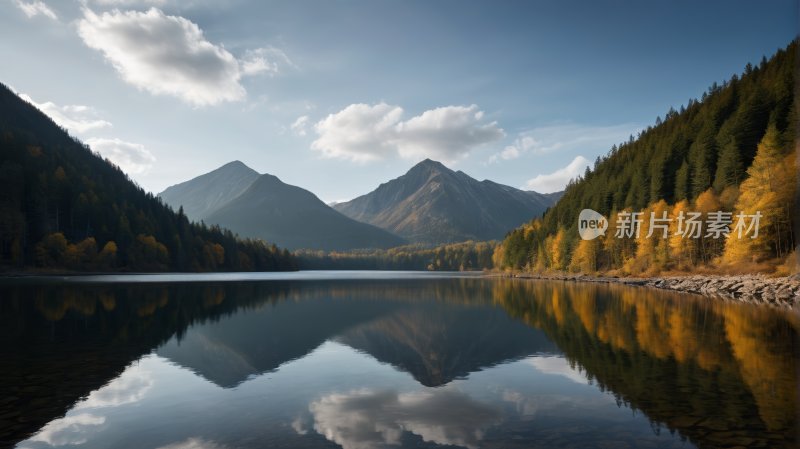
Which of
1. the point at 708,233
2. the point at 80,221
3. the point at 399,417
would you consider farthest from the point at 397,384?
the point at 80,221

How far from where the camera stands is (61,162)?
453 ft

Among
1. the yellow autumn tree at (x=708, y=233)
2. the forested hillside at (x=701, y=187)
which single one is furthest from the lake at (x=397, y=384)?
the yellow autumn tree at (x=708, y=233)

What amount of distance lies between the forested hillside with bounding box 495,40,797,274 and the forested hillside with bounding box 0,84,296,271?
445 ft

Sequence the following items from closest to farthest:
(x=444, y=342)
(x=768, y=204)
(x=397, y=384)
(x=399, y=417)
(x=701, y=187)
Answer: (x=399, y=417) → (x=397, y=384) → (x=444, y=342) → (x=768, y=204) → (x=701, y=187)

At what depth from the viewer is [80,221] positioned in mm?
123750

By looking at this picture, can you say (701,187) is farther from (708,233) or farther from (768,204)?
(768,204)

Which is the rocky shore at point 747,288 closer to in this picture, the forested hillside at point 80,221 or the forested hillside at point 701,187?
the forested hillside at point 701,187

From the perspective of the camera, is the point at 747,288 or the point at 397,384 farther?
the point at 747,288

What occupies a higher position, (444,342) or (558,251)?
(558,251)

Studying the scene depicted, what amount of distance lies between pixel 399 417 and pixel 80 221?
5981 inches

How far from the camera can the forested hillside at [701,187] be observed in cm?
6291

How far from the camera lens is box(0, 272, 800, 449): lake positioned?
934 centimetres

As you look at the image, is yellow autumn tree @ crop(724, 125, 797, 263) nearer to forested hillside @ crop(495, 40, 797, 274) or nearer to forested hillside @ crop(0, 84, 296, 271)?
forested hillside @ crop(495, 40, 797, 274)

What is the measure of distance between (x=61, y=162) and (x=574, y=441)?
7121 inches
